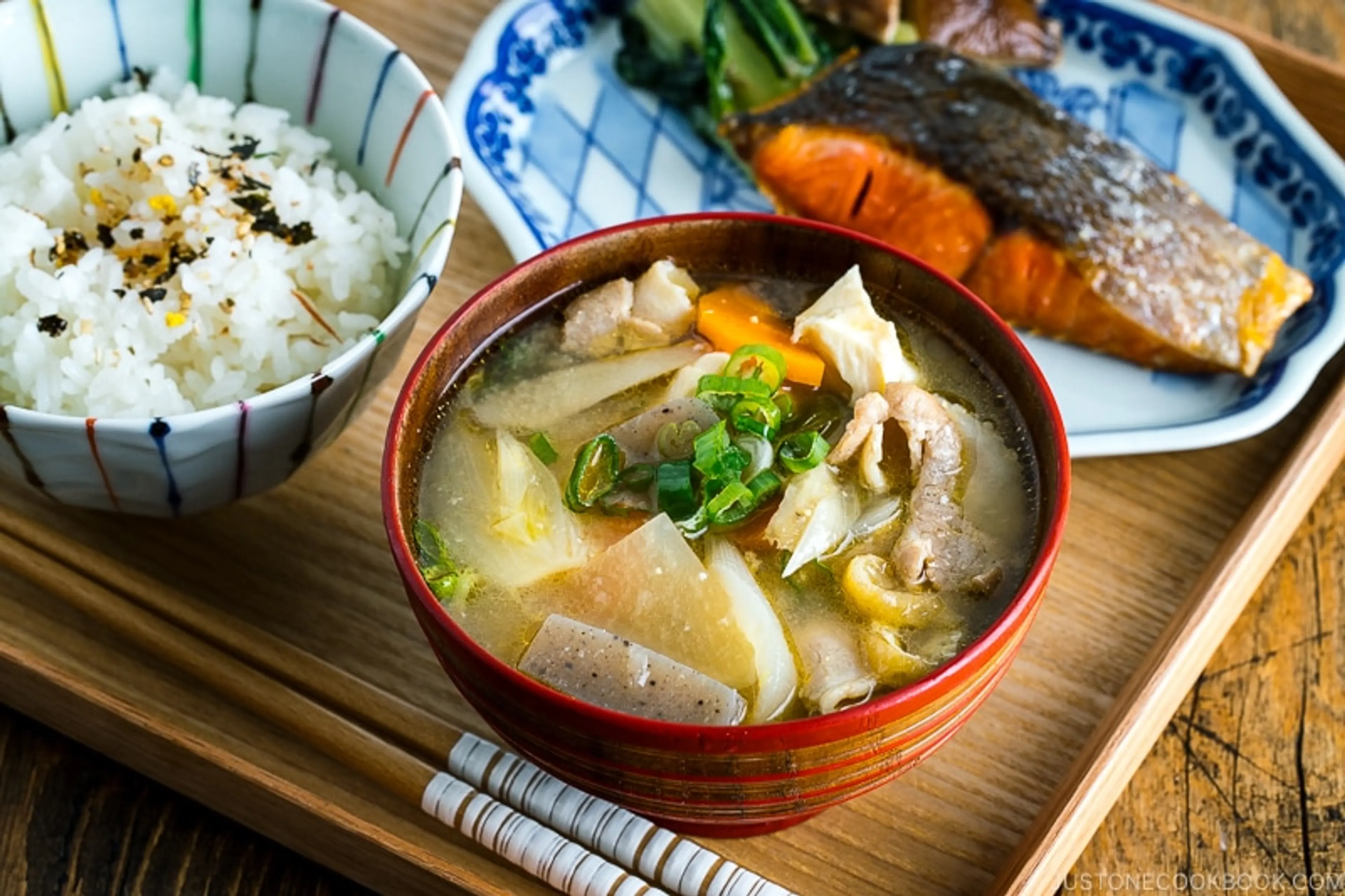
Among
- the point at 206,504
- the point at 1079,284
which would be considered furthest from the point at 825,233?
the point at 206,504

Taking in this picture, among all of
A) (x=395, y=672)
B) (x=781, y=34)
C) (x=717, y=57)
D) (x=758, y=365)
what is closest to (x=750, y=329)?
(x=758, y=365)

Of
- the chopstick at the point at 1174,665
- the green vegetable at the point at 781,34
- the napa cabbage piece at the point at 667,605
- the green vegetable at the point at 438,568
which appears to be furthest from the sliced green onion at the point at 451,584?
the green vegetable at the point at 781,34

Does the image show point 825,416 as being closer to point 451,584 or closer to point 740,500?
point 740,500

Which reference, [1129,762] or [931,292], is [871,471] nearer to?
[931,292]

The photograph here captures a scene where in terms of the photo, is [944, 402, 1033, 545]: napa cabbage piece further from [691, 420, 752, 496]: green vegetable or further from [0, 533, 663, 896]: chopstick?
[0, 533, 663, 896]: chopstick

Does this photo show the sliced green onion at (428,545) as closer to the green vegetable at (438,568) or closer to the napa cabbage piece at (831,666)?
the green vegetable at (438,568)

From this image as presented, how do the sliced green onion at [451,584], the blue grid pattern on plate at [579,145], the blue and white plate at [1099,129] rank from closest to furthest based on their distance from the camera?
the sliced green onion at [451,584] < the blue and white plate at [1099,129] < the blue grid pattern on plate at [579,145]
